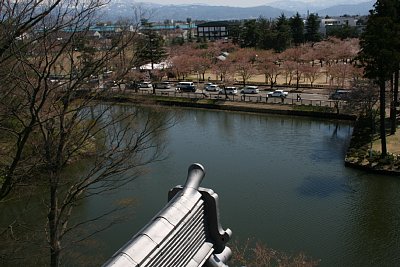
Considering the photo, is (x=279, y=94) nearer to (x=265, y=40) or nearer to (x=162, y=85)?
(x=162, y=85)

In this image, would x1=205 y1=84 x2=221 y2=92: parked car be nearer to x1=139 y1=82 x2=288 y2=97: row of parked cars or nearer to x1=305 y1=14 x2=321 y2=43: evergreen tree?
x1=139 y1=82 x2=288 y2=97: row of parked cars

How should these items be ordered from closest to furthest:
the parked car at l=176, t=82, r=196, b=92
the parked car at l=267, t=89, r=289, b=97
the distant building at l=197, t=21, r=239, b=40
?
the parked car at l=267, t=89, r=289, b=97, the parked car at l=176, t=82, r=196, b=92, the distant building at l=197, t=21, r=239, b=40

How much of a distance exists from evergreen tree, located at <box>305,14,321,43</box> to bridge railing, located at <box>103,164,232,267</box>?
104 ft

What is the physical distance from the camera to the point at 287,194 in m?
10.7

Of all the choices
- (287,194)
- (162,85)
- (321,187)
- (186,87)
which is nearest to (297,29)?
(162,85)

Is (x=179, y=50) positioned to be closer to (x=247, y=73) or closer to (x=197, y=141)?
(x=247, y=73)

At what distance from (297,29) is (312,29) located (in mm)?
1159

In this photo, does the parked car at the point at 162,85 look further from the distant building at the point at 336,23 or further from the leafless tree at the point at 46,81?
the leafless tree at the point at 46,81

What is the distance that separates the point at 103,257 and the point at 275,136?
9.23 metres

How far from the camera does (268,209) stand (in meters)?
9.84

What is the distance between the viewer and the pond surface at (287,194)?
8.42 metres

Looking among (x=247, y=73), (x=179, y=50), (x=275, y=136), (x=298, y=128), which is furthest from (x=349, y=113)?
(x=179, y=50)

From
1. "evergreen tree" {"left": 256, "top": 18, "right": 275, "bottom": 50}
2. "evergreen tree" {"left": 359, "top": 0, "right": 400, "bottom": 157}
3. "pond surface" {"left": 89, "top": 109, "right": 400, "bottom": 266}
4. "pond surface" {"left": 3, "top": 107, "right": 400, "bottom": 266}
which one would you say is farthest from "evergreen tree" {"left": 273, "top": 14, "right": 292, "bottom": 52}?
"evergreen tree" {"left": 359, "top": 0, "right": 400, "bottom": 157}

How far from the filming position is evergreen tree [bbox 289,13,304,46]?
3344 centimetres
